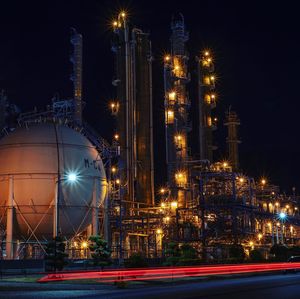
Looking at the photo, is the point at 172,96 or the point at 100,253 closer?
the point at 100,253

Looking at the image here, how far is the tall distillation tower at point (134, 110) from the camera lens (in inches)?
2281

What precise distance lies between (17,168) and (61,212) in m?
4.30

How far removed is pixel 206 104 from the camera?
217ft

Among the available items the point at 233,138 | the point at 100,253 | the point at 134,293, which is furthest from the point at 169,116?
the point at 134,293

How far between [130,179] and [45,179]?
21.0 m

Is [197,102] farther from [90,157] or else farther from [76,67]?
[90,157]

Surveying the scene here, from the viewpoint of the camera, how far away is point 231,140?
75.4 metres

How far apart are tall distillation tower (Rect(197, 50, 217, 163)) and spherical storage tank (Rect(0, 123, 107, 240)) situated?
27.1 meters

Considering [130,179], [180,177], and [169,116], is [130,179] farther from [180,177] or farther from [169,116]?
[169,116]

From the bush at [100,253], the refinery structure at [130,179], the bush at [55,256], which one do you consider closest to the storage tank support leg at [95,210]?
the refinery structure at [130,179]

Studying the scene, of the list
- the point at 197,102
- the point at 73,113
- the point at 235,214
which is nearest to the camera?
the point at 235,214

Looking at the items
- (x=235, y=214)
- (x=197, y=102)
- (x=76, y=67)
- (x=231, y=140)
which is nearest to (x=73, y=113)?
(x=76, y=67)

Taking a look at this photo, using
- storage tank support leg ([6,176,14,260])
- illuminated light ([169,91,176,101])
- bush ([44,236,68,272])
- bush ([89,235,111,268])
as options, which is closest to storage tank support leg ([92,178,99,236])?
bush ([89,235,111,268])

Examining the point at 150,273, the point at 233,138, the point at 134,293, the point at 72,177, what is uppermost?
the point at 233,138
